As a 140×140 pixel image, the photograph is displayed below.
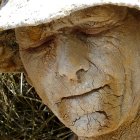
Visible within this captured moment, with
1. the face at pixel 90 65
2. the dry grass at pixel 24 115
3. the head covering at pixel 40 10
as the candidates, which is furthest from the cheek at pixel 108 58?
the dry grass at pixel 24 115

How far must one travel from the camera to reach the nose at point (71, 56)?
4.09ft

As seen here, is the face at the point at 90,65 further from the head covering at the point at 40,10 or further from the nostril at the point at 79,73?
the head covering at the point at 40,10

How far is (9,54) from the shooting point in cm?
150

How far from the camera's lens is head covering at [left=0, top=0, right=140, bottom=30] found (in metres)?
1.08

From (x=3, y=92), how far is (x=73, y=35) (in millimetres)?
1658

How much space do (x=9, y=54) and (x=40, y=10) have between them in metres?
0.42

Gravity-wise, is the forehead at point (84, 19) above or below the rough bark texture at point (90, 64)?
above

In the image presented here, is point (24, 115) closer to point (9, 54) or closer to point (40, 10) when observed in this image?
point (9, 54)

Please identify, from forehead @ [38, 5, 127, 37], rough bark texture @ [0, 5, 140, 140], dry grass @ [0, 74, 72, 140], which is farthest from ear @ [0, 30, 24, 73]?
dry grass @ [0, 74, 72, 140]

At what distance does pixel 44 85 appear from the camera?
4.40ft

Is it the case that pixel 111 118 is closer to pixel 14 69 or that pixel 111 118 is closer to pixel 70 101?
pixel 70 101

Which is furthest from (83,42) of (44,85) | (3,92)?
(3,92)

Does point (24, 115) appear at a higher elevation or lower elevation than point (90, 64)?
lower

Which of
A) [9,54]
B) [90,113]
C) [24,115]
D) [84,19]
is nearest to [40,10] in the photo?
[84,19]
